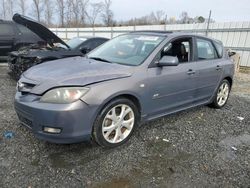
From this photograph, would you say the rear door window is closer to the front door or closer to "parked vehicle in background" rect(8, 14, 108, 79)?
the front door

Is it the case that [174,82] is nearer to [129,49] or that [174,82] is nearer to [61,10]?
[129,49]

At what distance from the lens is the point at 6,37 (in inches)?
372

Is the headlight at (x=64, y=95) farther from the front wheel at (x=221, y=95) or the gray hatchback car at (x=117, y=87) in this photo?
the front wheel at (x=221, y=95)

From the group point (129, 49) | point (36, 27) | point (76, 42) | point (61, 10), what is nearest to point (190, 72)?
point (129, 49)

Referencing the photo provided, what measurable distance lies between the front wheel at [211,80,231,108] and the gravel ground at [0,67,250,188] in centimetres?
96

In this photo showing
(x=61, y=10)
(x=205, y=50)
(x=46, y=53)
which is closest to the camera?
(x=205, y=50)

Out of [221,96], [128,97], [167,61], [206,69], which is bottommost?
[221,96]

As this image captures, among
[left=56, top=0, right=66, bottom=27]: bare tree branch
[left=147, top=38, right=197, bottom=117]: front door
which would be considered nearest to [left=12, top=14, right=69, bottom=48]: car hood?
[left=147, top=38, right=197, bottom=117]: front door

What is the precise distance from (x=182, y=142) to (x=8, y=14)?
181 ft

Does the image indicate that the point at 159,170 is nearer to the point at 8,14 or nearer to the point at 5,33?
the point at 5,33

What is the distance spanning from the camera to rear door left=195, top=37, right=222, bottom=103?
15.4ft

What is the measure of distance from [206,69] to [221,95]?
1.09m

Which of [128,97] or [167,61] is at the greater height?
[167,61]

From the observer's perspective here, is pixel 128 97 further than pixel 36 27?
No
